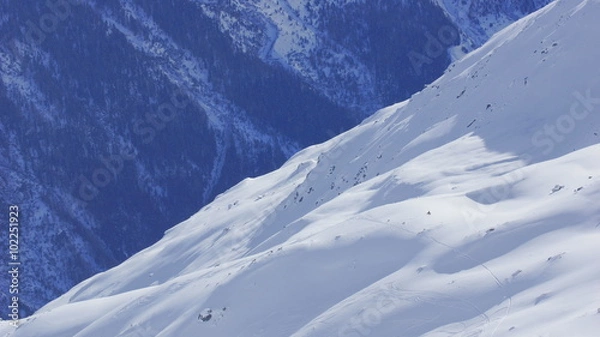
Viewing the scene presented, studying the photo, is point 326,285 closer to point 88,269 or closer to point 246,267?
point 246,267

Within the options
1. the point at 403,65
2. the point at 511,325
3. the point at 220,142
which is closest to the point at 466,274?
the point at 511,325

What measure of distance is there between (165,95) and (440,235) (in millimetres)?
100172

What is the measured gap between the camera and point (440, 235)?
3612 cm

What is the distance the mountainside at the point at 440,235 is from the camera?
30703 mm

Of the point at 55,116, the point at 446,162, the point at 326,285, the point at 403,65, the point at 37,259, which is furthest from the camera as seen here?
the point at 403,65

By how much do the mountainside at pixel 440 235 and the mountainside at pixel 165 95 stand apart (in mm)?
56703

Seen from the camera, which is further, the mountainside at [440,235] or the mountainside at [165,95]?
the mountainside at [165,95]

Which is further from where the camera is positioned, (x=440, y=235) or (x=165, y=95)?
(x=165, y=95)

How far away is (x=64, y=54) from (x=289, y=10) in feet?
102

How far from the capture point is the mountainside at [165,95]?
122125 millimetres

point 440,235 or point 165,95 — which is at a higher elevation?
point 165,95

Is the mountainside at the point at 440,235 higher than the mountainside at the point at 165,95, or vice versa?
the mountainside at the point at 165,95

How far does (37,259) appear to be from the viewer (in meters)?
115

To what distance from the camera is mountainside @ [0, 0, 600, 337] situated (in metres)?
30.7
